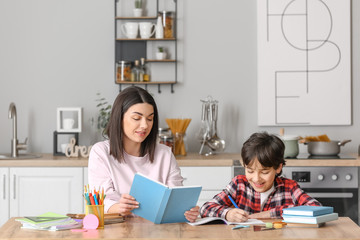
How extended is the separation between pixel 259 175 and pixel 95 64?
7.59 feet

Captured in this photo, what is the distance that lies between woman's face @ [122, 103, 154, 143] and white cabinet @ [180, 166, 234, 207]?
132cm

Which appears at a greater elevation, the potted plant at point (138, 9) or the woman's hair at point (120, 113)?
the potted plant at point (138, 9)

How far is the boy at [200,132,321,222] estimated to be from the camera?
8.90 ft

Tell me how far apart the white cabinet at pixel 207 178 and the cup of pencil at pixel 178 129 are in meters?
0.31

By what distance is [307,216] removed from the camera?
2.44 m

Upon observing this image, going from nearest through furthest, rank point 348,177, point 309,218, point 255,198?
1. point 309,218
2. point 255,198
3. point 348,177

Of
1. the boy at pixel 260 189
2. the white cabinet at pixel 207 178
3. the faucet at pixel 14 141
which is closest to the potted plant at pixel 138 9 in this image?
the faucet at pixel 14 141

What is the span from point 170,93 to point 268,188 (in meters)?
1.99

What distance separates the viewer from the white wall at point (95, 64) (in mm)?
4660

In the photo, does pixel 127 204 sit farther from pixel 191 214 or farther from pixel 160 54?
pixel 160 54

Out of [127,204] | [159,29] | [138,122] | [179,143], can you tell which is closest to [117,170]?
[138,122]

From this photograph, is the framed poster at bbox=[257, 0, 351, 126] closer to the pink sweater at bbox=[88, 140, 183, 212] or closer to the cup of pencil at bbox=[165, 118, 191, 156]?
the cup of pencil at bbox=[165, 118, 191, 156]

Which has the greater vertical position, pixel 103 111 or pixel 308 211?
pixel 103 111

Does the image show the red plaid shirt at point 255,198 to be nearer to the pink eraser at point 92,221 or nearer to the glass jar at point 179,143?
the pink eraser at point 92,221
